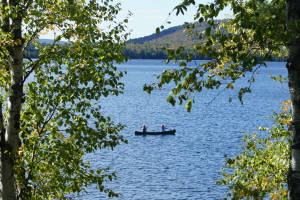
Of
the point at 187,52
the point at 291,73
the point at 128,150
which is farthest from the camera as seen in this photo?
the point at 128,150

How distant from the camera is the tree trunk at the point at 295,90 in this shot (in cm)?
606

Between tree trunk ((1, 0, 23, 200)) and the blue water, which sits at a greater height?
tree trunk ((1, 0, 23, 200))

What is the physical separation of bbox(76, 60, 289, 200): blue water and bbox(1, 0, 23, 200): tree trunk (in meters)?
5.96

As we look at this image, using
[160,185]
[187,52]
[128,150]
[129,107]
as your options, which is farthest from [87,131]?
[129,107]

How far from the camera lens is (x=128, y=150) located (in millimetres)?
62062

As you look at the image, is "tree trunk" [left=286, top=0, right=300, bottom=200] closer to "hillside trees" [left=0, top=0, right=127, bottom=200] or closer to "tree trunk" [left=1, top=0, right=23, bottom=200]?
"hillside trees" [left=0, top=0, right=127, bottom=200]

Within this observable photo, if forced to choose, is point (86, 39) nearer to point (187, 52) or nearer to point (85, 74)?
point (85, 74)

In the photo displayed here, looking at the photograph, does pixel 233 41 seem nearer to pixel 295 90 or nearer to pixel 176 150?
pixel 295 90

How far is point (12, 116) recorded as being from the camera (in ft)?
37.4

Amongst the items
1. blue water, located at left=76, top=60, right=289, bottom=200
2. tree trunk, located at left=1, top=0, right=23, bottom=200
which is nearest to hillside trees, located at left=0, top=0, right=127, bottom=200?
tree trunk, located at left=1, top=0, right=23, bottom=200

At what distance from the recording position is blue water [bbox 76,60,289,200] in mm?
43438

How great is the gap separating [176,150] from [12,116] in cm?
5180

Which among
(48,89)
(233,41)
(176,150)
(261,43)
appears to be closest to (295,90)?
(261,43)

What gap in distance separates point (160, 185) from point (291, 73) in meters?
39.8
